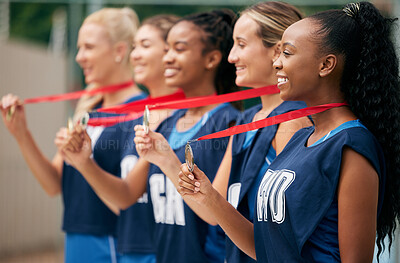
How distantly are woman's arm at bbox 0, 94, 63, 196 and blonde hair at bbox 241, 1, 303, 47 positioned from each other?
177 centimetres

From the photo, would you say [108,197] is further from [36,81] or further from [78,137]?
[36,81]

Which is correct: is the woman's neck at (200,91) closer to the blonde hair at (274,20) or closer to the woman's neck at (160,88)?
the woman's neck at (160,88)

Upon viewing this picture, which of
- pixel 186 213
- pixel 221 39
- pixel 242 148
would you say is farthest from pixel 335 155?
pixel 221 39

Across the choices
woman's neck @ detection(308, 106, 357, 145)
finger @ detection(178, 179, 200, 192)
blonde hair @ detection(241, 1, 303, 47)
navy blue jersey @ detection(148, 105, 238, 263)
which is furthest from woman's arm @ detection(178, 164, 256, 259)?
blonde hair @ detection(241, 1, 303, 47)

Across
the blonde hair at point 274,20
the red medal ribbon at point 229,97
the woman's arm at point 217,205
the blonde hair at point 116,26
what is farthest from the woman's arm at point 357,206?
the blonde hair at point 116,26

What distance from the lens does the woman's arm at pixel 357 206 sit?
1909 mm

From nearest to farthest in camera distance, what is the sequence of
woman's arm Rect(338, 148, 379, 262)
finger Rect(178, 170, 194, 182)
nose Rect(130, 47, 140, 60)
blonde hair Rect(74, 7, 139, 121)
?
woman's arm Rect(338, 148, 379, 262), finger Rect(178, 170, 194, 182), nose Rect(130, 47, 140, 60), blonde hair Rect(74, 7, 139, 121)

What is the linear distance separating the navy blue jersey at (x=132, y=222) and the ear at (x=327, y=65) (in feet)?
5.72

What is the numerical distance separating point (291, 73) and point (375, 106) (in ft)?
1.08

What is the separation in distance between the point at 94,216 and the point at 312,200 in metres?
2.24

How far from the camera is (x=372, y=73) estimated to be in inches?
81.3

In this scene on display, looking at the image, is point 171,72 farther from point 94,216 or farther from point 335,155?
point 335,155

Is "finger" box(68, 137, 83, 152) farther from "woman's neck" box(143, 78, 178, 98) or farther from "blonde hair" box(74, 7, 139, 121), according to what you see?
"blonde hair" box(74, 7, 139, 121)

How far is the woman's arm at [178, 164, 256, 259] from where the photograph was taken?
2197mm
